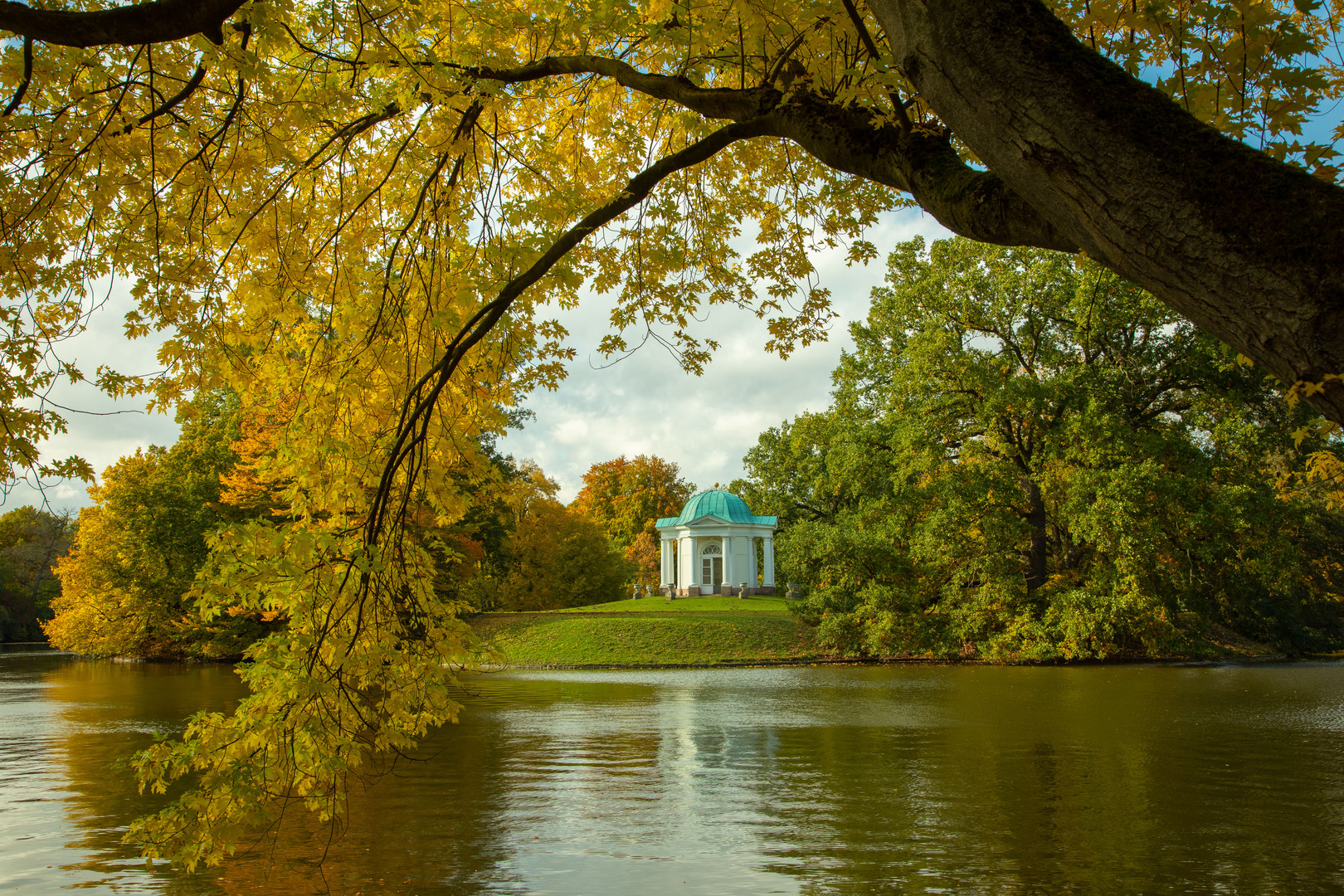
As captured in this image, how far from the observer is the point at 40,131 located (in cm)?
526

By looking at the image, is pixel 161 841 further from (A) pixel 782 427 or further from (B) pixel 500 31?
(A) pixel 782 427

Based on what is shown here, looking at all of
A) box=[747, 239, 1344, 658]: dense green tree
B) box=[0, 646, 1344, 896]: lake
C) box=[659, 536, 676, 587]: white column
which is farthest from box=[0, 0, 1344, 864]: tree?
box=[659, 536, 676, 587]: white column

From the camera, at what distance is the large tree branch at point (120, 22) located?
141 inches

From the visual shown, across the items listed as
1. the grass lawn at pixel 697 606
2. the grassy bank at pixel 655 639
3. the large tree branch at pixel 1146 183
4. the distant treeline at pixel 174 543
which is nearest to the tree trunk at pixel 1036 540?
the grassy bank at pixel 655 639

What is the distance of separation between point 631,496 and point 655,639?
33.9 m

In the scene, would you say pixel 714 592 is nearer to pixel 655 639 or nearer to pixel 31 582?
pixel 655 639

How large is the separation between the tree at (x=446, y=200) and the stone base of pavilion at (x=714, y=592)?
36000mm

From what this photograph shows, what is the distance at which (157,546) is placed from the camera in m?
29.0

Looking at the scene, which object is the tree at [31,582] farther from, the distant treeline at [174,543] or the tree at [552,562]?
the tree at [552,562]

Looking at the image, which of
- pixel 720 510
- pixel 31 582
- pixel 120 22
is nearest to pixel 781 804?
pixel 120 22

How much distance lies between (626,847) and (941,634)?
21.3m

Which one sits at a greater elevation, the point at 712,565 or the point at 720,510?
the point at 720,510

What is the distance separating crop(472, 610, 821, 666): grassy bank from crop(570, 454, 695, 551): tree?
29.2 m

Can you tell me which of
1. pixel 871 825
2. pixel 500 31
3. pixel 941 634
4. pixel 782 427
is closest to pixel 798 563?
pixel 941 634
